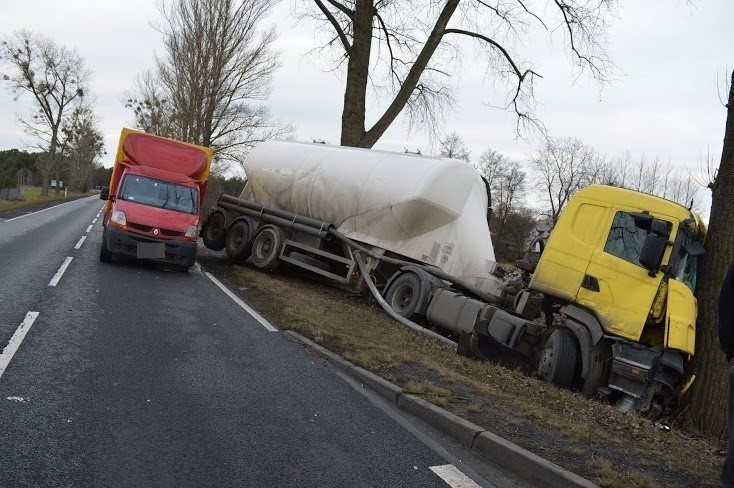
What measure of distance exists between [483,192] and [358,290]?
3.40m

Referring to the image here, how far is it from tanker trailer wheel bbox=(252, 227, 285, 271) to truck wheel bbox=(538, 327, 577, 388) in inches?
330

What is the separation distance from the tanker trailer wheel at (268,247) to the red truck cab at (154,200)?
189 centimetres

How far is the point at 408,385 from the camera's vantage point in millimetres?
6309

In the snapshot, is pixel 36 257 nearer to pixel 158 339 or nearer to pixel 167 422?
pixel 158 339

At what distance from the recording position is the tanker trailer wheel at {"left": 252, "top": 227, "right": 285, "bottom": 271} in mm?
14924

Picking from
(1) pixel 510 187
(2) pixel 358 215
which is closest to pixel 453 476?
(2) pixel 358 215

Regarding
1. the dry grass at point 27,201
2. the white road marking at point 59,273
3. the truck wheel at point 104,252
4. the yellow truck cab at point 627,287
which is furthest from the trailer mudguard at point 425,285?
the dry grass at point 27,201

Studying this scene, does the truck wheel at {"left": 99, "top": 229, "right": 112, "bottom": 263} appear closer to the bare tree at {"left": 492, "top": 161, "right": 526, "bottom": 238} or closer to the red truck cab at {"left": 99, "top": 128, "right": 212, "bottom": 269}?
the red truck cab at {"left": 99, "top": 128, "right": 212, "bottom": 269}

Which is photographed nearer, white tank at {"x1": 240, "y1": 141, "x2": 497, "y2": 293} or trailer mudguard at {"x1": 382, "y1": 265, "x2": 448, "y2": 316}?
trailer mudguard at {"x1": 382, "y1": 265, "x2": 448, "y2": 316}

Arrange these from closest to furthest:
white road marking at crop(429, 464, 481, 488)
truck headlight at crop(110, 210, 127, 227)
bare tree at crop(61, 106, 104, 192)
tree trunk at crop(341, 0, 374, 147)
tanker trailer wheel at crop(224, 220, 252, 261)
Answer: white road marking at crop(429, 464, 481, 488), truck headlight at crop(110, 210, 127, 227), tanker trailer wheel at crop(224, 220, 252, 261), tree trunk at crop(341, 0, 374, 147), bare tree at crop(61, 106, 104, 192)

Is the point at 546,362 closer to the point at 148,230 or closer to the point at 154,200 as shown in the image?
the point at 148,230

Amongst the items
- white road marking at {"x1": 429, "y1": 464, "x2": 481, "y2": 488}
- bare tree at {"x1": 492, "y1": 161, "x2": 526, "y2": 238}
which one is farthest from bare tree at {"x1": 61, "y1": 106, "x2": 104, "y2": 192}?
white road marking at {"x1": 429, "y1": 464, "x2": 481, "y2": 488}

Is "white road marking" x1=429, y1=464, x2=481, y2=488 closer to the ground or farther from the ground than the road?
farther from the ground

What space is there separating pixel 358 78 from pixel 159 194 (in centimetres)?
799
